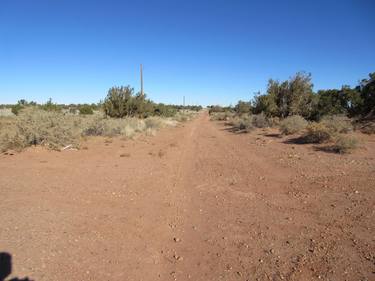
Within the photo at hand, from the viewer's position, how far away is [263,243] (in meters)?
4.85

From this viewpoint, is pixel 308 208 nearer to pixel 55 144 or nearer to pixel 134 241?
pixel 134 241

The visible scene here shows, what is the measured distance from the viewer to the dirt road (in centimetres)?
416

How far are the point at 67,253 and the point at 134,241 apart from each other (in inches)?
41.4

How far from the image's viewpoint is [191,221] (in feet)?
19.3

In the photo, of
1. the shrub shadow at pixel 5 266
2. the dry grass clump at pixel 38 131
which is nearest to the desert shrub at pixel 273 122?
the dry grass clump at pixel 38 131

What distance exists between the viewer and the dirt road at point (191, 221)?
416 cm

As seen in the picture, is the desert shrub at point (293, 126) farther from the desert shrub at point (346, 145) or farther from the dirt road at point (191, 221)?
the dirt road at point (191, 221)

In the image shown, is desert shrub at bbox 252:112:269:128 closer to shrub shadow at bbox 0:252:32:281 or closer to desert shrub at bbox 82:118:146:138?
desert shrub at bbox 82:118:146:138

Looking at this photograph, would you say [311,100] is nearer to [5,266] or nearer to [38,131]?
[38,131]

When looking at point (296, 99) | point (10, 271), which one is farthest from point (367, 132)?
point (10, 271)

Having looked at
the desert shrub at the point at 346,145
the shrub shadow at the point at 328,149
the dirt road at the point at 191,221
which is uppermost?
the desert shrub at the point at 346,145

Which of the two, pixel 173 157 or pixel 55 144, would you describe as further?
pixel 55 144

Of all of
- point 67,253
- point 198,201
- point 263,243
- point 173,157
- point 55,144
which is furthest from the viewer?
point 55,144

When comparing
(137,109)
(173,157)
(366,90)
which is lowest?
(173,157)
